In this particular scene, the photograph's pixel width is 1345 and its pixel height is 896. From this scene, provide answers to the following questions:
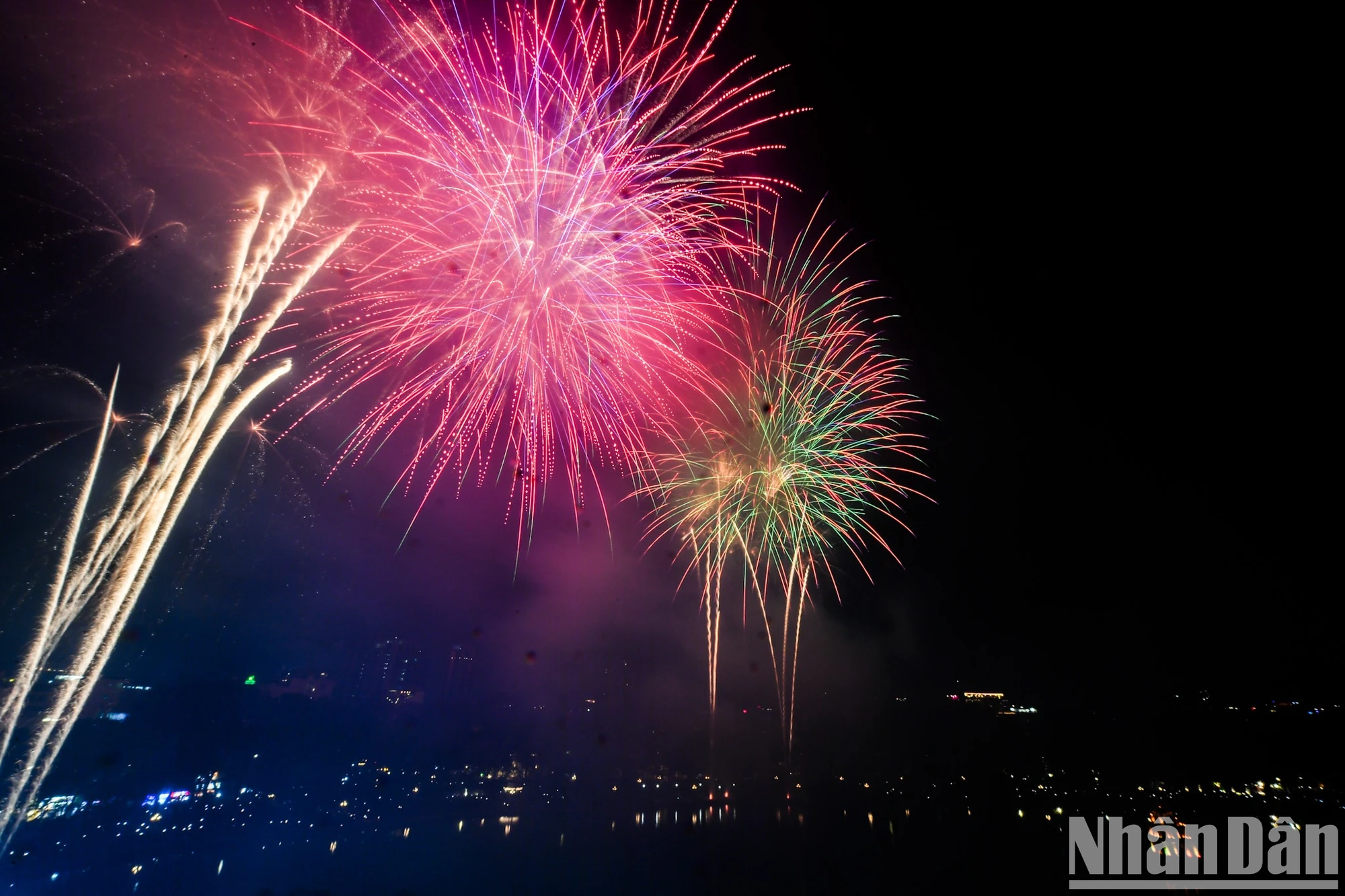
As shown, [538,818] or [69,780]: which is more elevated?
[69,780]

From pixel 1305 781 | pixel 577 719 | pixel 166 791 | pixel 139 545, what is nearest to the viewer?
pixel 139 545

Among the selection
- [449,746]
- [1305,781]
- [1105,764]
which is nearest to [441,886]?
[449,746]

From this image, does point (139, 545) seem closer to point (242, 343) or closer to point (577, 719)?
point (242, 343)

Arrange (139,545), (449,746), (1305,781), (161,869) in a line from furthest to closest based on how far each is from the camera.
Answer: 1. (449,746)
2. (1305,781)
3. (161,869)
4. (139,545)

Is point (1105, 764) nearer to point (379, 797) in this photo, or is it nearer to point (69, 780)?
point (379, 797)

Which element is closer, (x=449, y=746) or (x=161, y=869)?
(x=161, y=869)

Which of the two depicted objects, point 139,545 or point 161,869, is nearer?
point 139,545

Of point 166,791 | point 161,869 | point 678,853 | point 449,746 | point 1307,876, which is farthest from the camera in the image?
point 449,746

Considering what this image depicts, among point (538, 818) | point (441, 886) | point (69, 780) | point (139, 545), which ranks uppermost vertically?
point (139, 545)

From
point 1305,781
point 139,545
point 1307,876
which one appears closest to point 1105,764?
point 1305,781
